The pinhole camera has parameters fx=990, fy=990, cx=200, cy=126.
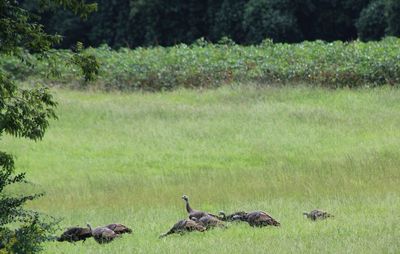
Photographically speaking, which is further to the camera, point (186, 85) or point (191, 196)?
point (186, 85)

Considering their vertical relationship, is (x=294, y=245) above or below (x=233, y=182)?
above

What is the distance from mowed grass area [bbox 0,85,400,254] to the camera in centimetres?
1370

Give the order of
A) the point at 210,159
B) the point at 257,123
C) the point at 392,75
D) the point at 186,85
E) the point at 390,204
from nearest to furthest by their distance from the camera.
→ the point at 390,204, the point at 210,159, the point at 257,123, the point at 392,75, the point at 186,85

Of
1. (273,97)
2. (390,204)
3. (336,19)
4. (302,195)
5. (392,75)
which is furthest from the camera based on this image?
(336,19)

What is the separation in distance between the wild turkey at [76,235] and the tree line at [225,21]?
4769 centimetres

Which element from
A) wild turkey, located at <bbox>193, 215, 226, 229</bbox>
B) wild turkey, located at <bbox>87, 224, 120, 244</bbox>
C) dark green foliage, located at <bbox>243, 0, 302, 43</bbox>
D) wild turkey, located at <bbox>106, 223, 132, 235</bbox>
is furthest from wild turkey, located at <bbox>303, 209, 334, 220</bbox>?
dark green foliage, located at <bbox>243, 0, 302, 43</bbox>

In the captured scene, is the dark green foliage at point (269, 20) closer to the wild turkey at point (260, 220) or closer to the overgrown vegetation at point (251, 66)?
the overgrown vegetation at point (251, 66)

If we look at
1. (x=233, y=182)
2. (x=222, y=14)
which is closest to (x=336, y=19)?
(x=222, y=14)

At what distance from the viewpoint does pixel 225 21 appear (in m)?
69.6

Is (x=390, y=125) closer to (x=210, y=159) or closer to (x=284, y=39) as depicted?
(x=210, y=159)

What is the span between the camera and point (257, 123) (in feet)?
103

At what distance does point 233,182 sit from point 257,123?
9.38 metres

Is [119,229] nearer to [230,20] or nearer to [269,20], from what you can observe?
[269,20]

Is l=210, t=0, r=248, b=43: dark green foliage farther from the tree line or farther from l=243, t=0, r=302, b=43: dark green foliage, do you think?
l=243, t=0, r=302, b=43: dark green foliage
